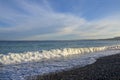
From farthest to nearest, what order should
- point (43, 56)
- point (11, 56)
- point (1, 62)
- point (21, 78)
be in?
point (43, 56), point (11, 56), point (1, 62), point (21, 78)

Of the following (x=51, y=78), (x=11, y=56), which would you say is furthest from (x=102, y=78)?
(x=11, y=56)

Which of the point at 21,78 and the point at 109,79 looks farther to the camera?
the point at 21,78

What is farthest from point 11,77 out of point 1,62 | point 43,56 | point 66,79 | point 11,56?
point 43,56

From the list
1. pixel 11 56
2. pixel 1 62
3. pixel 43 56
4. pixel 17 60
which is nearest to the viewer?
pixel 1 62

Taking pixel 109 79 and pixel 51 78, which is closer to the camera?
pixel 109 79

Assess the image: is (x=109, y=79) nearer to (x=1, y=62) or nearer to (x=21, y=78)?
(x=21, y=78)

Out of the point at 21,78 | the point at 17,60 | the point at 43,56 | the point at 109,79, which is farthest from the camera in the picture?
A: the point at 43,56

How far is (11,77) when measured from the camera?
11.2 metres

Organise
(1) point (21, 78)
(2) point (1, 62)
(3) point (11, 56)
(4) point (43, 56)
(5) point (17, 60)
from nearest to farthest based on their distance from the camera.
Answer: (1) point (21, 78)
(2) point (1, 62)
(5) point (17, 60)
(3) point (11, 56)
(4) point (43, 56)

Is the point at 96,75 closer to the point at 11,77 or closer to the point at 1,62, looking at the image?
the point at 11,77

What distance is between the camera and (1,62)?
17.8 metres

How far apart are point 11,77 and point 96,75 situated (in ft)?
14.0

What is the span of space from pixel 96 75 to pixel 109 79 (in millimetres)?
1040

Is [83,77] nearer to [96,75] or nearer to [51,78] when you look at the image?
[96,75]
